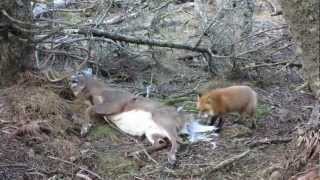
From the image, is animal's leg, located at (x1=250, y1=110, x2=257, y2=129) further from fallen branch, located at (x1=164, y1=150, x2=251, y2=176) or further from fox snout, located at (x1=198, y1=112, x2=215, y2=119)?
fallen branch, located at (x1=164, y1=150, x2=251, y2=176)

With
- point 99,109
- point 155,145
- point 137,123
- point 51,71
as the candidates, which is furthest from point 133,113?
point 51,71

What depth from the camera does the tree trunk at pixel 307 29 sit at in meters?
4.23

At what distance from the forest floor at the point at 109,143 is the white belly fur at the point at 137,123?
0.34ft

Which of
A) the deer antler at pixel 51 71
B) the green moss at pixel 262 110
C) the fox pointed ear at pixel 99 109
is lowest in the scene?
the green moss at pixel 262 110

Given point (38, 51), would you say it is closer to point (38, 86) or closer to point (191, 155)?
point (38, 86)

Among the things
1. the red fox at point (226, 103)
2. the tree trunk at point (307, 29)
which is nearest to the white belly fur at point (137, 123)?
the red fox at point (226, 103)

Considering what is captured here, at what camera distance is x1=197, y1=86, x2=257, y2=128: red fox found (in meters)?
6.80

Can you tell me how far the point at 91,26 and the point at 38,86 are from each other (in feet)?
4.45

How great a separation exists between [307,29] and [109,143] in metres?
2.80

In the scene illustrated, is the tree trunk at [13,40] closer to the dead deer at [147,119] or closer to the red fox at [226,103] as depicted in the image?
the dead deer at [147,119]

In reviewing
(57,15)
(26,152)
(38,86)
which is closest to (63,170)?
(26,152)

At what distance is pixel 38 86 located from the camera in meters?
7.13

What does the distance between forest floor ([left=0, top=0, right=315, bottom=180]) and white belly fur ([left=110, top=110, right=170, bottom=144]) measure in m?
0.10

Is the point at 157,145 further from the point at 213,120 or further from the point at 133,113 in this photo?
the point at 213,120
